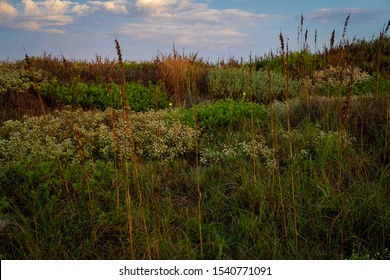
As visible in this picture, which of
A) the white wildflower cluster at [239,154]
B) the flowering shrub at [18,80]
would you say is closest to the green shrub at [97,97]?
the flowering shrub at [18,80]

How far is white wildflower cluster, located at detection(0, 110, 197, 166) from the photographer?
527cm

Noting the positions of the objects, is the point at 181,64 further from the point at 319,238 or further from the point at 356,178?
the point at 319,238

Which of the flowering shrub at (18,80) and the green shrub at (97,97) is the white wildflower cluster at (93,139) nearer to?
the green shrub at (97,97)

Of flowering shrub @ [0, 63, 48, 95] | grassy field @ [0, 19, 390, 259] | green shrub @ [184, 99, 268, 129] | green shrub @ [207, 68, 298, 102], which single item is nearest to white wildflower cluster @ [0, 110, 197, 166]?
grassy field @ [0, 19, 390, 259]

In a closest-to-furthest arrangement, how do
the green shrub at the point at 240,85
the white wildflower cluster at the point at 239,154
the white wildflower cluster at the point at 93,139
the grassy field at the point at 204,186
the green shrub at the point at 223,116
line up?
the grassy field at the point at 204,186 < the white wildflower cluster at the point at 239,154 < the white wildflower cluster at the point at 93,139 < the green shrub at the point at 223,116 < the green shrub at the point at 240,85

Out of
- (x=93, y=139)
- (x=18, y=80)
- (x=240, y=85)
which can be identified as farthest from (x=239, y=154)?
(x=18, y=80)

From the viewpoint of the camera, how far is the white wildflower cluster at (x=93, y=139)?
5273mm

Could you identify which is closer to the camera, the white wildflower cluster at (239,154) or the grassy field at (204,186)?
the grassy field at (204,186)

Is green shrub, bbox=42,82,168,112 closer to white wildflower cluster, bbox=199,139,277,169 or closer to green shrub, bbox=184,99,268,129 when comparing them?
green shrub, bbox=184,99,268,129

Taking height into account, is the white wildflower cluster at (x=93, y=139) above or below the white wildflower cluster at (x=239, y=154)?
above

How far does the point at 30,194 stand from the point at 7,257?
875 mm

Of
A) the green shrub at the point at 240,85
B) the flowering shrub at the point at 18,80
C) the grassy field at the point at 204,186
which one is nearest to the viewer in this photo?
the grassy field at the point at 204,186

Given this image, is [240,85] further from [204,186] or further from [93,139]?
[204,186]
